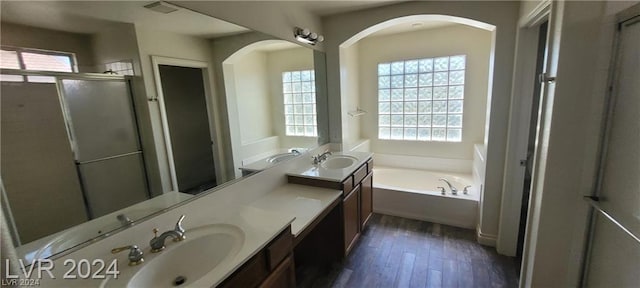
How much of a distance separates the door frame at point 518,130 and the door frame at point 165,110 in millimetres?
2291

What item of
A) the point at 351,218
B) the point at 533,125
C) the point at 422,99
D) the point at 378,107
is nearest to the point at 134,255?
the point at 351,218

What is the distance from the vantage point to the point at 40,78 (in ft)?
3.01

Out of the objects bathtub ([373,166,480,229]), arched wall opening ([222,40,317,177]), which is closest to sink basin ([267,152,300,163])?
arched wall opening ([222,40,317,177])

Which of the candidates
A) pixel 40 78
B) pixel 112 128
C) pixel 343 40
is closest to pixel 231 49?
pixel 112 128

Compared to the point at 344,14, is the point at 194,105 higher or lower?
lower

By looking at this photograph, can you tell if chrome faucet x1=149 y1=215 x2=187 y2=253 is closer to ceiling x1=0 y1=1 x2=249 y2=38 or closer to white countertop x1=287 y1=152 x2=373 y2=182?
ceiling x1=0 y1=1 x2=249 y2=38

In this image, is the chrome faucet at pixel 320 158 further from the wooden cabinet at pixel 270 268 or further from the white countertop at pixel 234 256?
the wooden cabinet at pixel 270 268

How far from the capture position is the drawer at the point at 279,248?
1.23 metres

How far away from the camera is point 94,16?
1045 mm

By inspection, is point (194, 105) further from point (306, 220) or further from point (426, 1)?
point (426, 1)

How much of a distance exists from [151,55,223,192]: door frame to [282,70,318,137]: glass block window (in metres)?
0.86

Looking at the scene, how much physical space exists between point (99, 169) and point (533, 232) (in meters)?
2.34

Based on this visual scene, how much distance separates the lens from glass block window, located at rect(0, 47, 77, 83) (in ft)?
2.73

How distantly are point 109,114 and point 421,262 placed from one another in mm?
2509
